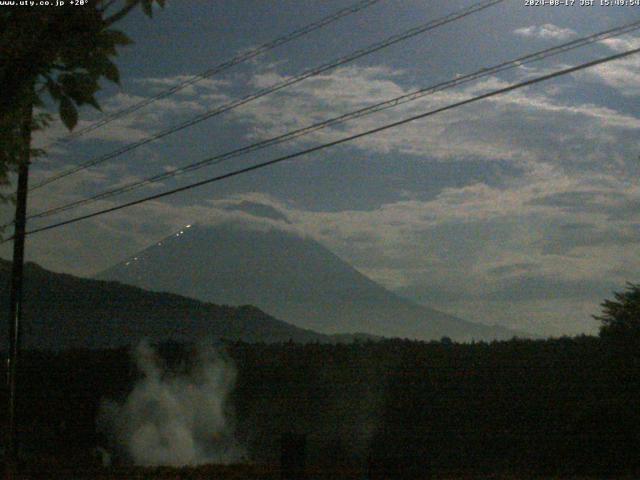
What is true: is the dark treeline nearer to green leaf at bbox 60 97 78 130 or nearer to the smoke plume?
the smoke plume

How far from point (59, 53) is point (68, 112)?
0.59 m

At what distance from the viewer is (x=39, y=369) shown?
2530cm

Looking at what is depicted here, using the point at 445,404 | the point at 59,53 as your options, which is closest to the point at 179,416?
the point at 445,404

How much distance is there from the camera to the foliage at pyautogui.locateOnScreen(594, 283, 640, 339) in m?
17.2

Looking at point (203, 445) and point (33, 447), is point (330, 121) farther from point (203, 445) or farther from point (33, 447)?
point (33, 447)

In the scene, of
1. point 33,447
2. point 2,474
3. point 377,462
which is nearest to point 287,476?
point 377,462

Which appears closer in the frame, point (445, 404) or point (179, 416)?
point (445, 404)

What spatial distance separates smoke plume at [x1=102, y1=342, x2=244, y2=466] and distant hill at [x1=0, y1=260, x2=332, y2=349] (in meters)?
19.0

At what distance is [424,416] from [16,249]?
9618 millimetres

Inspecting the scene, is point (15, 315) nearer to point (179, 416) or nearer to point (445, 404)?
point (179, 416)

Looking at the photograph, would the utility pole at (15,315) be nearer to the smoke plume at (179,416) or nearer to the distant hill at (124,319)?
the smoke plume at (179,416)

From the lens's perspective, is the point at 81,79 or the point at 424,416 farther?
the point at 424,416

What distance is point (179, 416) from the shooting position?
21.0 metres

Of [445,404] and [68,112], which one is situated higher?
[68,112]
